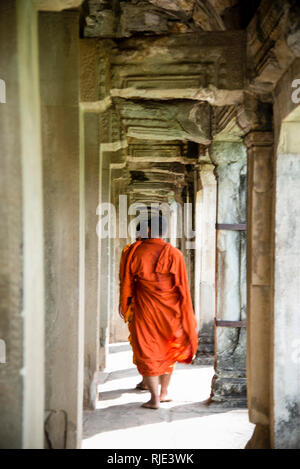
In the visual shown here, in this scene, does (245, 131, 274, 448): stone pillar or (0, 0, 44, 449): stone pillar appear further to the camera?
(245, 131, 274, 448): stone pillar

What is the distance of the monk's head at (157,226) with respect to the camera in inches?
219

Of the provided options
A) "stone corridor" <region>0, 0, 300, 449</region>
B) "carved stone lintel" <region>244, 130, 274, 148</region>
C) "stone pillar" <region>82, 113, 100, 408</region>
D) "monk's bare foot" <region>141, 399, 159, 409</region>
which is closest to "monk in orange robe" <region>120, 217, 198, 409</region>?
"monk's bare foot" <region>141, 399, 159, 409</region>

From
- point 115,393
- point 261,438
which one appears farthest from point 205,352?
point 261,438

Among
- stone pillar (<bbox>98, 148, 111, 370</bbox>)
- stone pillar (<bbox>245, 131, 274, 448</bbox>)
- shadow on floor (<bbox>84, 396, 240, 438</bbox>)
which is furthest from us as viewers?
stone pillar (<bbox>98, 148, 111, 370</bbox>)

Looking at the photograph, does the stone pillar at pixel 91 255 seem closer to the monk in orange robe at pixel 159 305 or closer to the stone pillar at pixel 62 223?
the monk in orange robe at pixel 159 305

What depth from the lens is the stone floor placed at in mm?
4180

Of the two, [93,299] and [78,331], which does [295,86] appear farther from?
[93,299]

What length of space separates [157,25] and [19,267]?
336 cm

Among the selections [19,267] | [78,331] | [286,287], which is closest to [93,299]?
[78,331]

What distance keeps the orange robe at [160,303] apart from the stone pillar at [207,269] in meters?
2.42

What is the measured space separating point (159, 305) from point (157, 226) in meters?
0.84

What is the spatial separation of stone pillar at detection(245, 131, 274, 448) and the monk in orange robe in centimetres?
161

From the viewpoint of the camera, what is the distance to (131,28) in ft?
15.1

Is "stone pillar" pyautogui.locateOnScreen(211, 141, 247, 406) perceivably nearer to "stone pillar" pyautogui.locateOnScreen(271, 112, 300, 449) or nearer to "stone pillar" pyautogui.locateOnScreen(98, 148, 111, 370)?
"stone pillar" pyautogui.locateOnScreen(98, 148, 111, 370)
